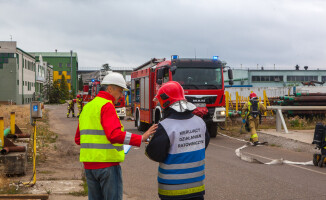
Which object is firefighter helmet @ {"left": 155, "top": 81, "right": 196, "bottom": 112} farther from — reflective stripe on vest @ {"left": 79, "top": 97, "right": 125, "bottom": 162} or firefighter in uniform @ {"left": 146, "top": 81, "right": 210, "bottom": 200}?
reflective stripe on vest @ {"left": 79, "top": 97, "right": 125, "bottom": 162}

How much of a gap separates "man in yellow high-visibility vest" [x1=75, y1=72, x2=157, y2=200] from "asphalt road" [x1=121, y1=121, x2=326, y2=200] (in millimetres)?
2869

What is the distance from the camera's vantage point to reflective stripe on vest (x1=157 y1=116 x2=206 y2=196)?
146 inches

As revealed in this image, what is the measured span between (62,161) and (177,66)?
6.73 meters

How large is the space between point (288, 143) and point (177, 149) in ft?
39.9

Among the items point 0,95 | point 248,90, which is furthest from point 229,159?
point 0,95

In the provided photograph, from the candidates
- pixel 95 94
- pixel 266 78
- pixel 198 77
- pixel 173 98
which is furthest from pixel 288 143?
pixel 266 78

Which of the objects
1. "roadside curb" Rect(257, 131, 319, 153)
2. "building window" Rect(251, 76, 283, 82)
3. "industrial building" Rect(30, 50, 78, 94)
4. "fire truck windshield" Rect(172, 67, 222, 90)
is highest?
"industrial building" Rect(30, 50, 78, 94)

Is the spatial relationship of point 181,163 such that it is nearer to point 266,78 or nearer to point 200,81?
point 200,81

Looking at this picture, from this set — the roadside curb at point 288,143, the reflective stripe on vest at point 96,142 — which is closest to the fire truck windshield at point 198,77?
the roadside curb at point 288,143

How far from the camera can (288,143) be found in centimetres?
1499

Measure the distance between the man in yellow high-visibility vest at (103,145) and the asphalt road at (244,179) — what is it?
9.41 ft

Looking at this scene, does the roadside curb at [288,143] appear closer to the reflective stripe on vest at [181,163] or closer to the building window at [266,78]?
the reflective stripe on vest at [181,163]

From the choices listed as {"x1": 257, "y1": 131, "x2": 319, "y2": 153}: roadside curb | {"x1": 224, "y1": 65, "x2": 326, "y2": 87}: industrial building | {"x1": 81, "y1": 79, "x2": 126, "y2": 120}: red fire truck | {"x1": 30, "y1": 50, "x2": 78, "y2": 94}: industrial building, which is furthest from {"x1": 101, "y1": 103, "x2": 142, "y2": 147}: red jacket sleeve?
{"x1": 30, "y1": 50, "x2": 78, "y2": 94}: industrial building

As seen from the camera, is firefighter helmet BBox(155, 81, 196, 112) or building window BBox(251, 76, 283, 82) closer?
firefighter helmet BBox(155, 81, 196, 112)
